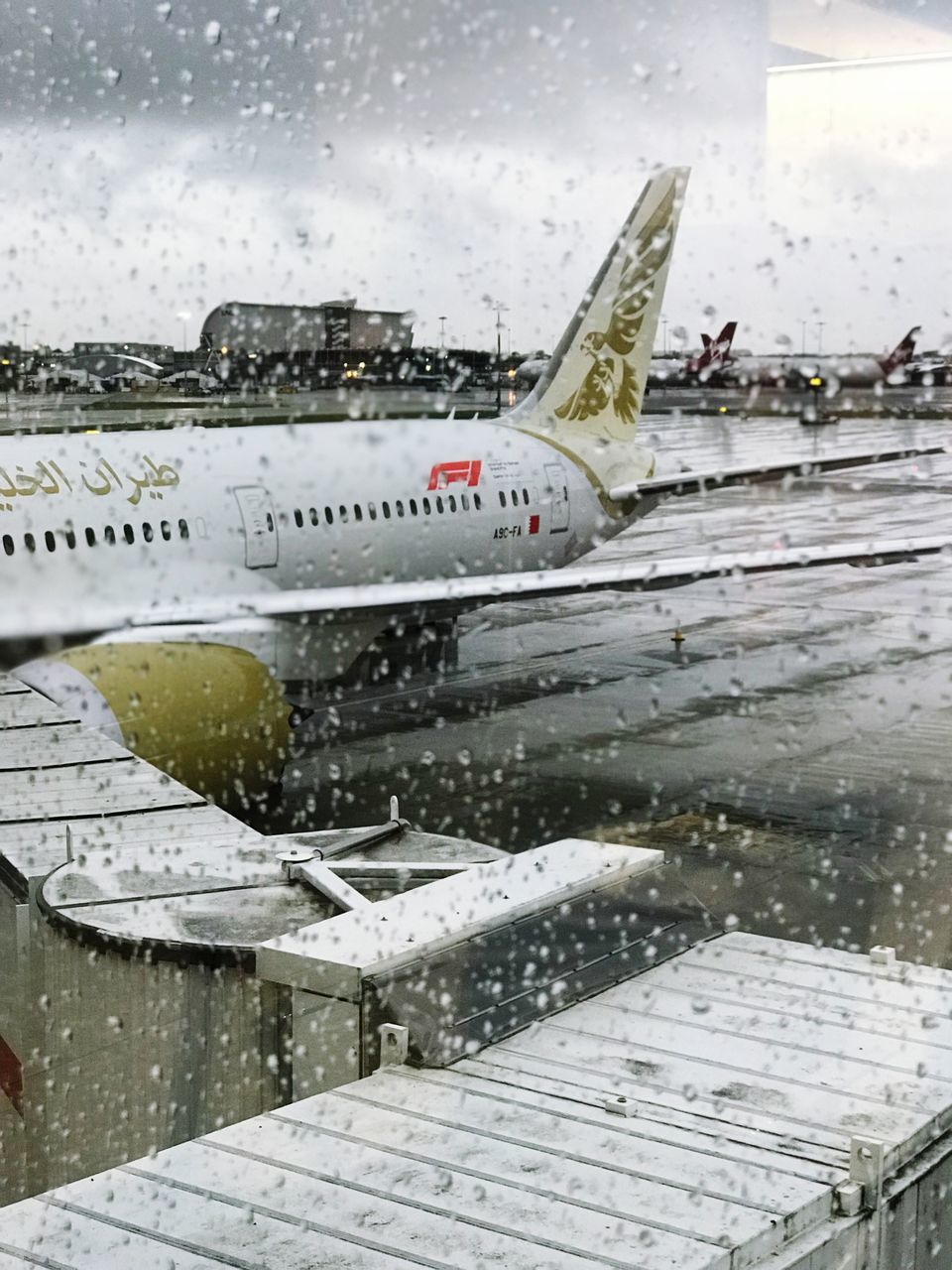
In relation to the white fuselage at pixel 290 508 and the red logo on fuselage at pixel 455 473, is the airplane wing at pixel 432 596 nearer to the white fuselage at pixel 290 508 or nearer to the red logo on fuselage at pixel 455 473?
the white fuselage at pixel 290 508

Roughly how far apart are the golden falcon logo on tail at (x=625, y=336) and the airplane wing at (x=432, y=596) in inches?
Result: 80.9

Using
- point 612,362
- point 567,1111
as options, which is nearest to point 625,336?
point 612,362

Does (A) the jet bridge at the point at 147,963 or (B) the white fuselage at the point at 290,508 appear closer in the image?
(A) the jet bridge at the point at 147,963

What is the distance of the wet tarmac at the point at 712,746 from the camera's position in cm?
812

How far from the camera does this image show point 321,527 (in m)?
11.2

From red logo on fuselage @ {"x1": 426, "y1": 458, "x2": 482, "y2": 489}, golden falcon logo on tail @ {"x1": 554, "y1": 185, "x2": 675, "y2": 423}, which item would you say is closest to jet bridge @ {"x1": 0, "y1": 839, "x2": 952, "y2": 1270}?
red logo on fuselage @ {"x1": 426, "y1": 458, "x2": 482, "y2": 489}

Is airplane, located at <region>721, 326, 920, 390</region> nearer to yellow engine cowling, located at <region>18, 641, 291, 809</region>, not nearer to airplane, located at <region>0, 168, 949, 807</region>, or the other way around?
airplane, located at <region>0, 168, 949, 807</region>

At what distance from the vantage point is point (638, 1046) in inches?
131

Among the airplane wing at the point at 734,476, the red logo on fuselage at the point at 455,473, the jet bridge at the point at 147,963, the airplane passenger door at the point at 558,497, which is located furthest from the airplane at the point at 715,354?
the airplane passenger door at the point at 558,497

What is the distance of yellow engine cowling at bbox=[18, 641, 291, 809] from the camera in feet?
25.5

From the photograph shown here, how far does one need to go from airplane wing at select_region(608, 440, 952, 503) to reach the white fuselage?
0.38 meters

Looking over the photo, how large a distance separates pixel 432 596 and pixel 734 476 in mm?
3882

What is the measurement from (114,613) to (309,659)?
797 centimetres

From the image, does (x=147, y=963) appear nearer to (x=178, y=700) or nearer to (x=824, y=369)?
(x=824, y=369)
